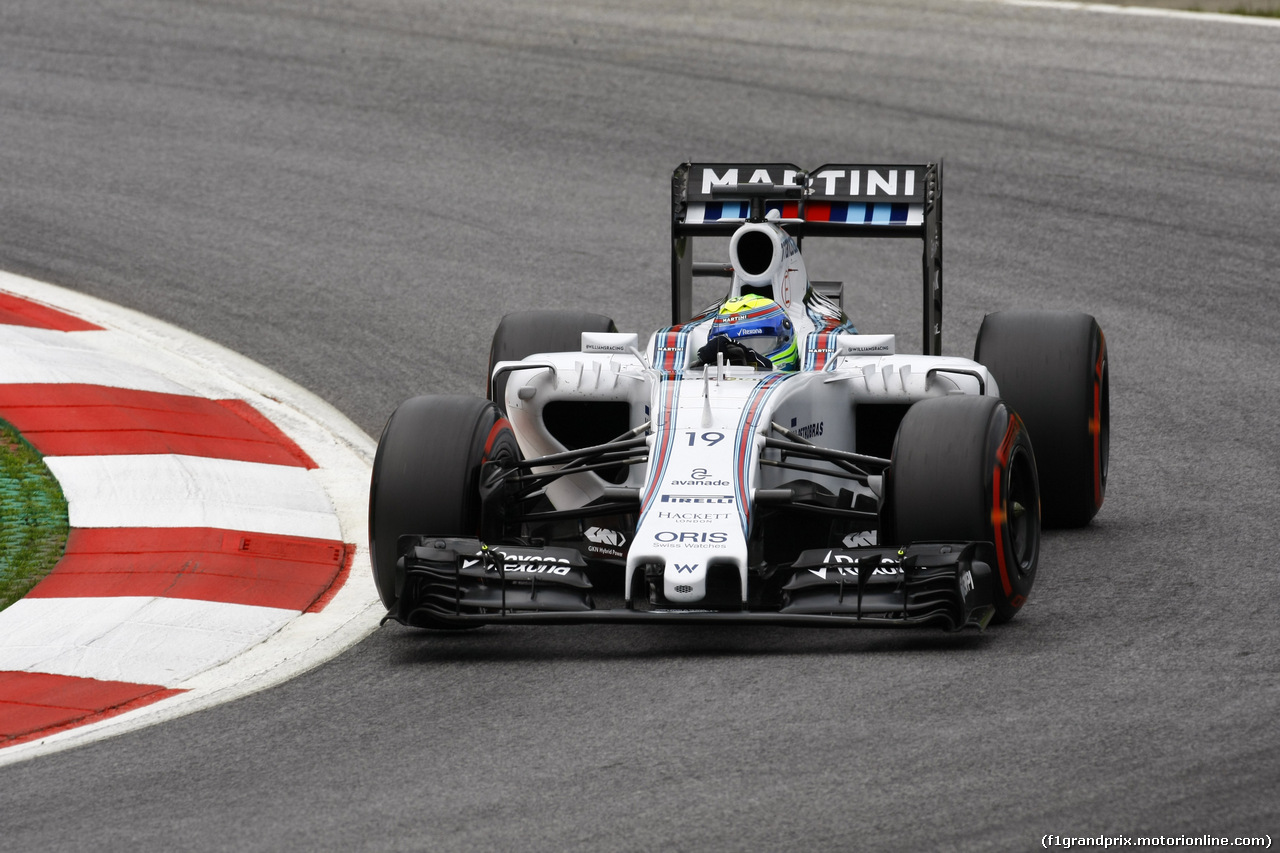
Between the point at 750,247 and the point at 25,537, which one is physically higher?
the point at 750,247

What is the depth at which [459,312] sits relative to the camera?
12258 millimetres

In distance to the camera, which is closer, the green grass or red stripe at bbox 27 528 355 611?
red stripe at bbox 27 528 355 611

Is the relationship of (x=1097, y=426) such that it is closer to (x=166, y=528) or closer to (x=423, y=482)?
(x=423, y=482)

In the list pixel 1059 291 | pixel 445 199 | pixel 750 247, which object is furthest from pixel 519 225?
pixel 750 247

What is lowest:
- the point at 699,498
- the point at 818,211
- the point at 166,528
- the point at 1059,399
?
the point at 166,528

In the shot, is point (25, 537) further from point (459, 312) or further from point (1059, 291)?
point (1059, 291)

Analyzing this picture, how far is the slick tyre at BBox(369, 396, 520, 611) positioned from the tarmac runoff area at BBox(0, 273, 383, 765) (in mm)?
398

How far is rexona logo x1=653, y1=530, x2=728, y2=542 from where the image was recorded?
649 cm

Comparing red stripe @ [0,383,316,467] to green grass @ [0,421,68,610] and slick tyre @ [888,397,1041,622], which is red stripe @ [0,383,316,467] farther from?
slick tyre @ [888,397,1041,622]

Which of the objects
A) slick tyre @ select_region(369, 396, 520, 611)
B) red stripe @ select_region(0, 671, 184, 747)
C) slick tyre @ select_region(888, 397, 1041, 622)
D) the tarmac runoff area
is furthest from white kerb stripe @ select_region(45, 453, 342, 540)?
slick tyre @ select_region(888, 397, 1041, 622)

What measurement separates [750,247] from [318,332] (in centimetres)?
438

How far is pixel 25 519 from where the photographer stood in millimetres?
8188

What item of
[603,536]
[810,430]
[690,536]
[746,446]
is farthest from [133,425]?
[690,536]

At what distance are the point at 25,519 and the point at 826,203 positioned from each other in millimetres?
4016
